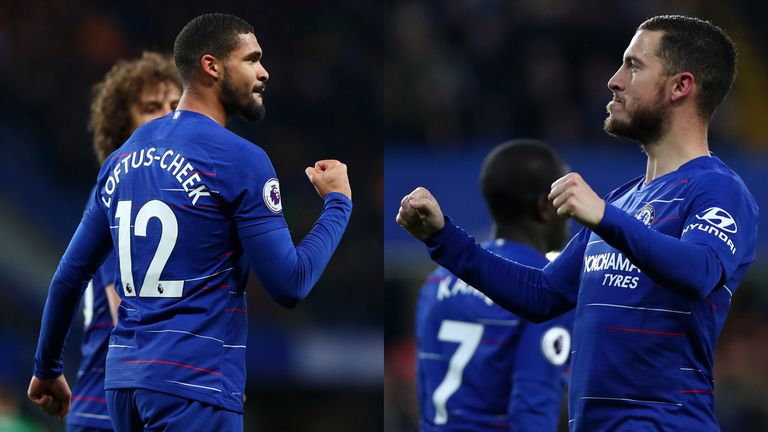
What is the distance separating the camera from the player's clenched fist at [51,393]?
3914 mm

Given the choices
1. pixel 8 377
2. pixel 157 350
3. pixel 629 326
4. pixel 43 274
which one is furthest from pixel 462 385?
pixel 43 274

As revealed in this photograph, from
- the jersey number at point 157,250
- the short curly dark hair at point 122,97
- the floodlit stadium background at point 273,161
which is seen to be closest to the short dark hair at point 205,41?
the jersey number at point 157,250

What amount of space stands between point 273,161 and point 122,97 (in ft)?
22.7

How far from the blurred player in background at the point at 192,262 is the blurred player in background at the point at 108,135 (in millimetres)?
938

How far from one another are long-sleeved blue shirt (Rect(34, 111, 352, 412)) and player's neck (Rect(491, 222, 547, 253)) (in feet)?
4.41

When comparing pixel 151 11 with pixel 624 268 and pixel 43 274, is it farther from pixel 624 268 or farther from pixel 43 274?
pixel 624 268

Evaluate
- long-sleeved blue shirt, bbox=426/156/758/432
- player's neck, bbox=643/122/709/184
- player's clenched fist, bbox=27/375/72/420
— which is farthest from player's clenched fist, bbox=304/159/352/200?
player's clenched fist, bbox=27/375/72/420

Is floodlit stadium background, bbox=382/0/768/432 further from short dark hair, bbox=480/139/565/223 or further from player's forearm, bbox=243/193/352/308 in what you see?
player's forearm, bbox=243/193/352/308

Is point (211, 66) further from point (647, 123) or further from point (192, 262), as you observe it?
point (647, 123)

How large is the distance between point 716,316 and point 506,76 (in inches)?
395

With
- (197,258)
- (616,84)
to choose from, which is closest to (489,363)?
(616,84)

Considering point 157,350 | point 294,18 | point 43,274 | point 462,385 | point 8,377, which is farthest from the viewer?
point 294,18

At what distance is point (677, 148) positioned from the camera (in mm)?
3549

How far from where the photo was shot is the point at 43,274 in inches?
479
